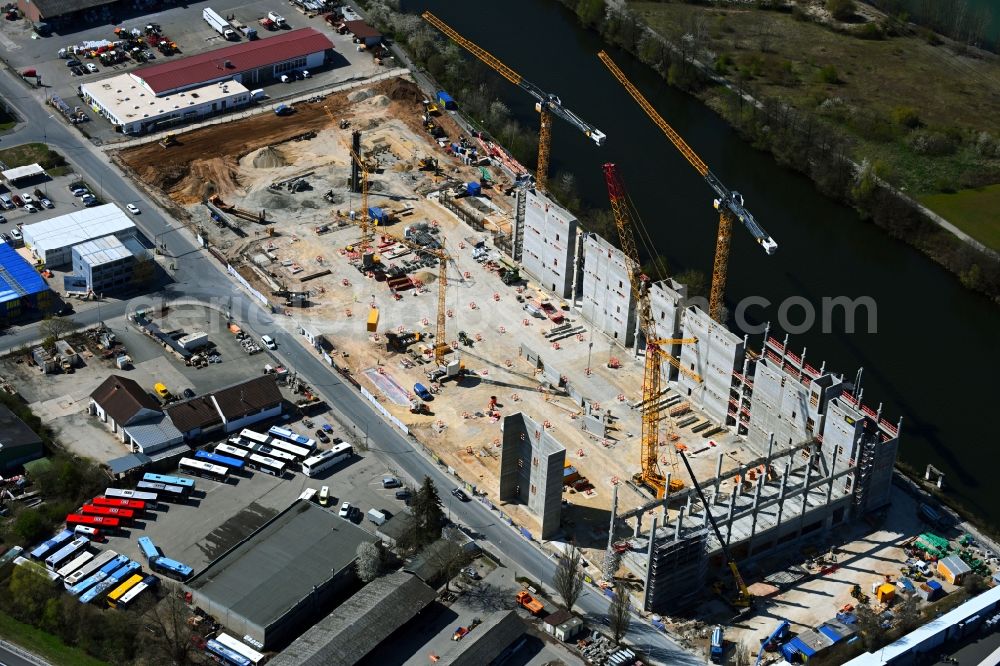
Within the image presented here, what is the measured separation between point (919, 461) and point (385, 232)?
60.2 m

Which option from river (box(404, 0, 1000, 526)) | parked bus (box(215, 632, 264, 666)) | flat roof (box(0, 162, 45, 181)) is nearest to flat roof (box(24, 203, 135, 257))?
flat roof (box(0, 162, 45, 181))

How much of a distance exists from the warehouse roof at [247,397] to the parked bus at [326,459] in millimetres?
7509

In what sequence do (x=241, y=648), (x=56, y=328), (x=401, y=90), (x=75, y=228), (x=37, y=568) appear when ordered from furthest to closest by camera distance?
(x=401, y=90)
(x=75, y=228)
(x=56, y=328)
(x=37, y=568)
(x=241, y=648)

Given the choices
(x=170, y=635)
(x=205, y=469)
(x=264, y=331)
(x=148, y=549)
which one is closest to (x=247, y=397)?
(x=205, y=469)

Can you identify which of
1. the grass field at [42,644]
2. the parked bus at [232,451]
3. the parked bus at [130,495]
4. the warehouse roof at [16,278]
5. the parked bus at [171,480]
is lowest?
the grass field at [42,644]

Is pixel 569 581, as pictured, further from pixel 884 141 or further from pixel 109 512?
pixel 884 141

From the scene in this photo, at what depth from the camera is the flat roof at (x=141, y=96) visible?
178 meters

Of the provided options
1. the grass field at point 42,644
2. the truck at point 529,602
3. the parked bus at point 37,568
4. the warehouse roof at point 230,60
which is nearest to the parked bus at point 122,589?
the parked bus at point 37,568

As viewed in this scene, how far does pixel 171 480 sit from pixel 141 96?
70.7 meters

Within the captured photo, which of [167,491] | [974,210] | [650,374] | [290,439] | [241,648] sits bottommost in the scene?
[241,648]

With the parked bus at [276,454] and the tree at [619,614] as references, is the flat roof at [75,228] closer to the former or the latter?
the parked bus at [276,454]

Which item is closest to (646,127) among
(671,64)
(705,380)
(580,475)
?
(671,64)

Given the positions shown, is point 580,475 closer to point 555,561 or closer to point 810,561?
point 555,561

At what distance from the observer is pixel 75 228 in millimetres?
155000
